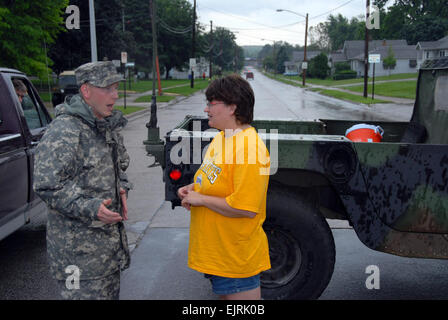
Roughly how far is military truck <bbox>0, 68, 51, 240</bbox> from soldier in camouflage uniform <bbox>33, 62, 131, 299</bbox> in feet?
6.54

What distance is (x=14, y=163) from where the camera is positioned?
441 centimetres

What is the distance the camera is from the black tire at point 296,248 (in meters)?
3.39

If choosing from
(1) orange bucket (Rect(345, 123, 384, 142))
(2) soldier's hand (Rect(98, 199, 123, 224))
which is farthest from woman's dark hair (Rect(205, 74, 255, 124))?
(1) orange bucket (Rect(345, 123, 384, 142))

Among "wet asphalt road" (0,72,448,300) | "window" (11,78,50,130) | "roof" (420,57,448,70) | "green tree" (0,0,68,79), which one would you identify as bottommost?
"wet asphalt road" (0,72,448,300)

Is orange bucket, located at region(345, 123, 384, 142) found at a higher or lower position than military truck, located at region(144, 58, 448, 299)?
higher

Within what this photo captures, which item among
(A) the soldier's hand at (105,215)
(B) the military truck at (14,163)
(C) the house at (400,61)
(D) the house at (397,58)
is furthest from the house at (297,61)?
(A) the soldier's hand at (105,215)

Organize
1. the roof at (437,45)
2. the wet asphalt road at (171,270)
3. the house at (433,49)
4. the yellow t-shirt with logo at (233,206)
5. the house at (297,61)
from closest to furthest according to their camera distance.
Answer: the yellow t-shirt with logo at (233,206) → the wet asphalt road at (171,270) → the roof at (437,45) → the house at (433,49) → the house at (297,61)

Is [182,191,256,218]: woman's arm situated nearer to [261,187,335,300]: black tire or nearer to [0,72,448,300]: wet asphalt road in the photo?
[261,187,335,300]: black tire

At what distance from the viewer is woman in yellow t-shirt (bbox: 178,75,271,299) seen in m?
2.26

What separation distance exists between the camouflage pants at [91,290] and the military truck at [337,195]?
1.07 meters

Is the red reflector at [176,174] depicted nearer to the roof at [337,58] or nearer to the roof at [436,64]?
the roof at [436,64]

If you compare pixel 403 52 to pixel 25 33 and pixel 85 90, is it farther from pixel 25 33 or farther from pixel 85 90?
pixel 85 90
